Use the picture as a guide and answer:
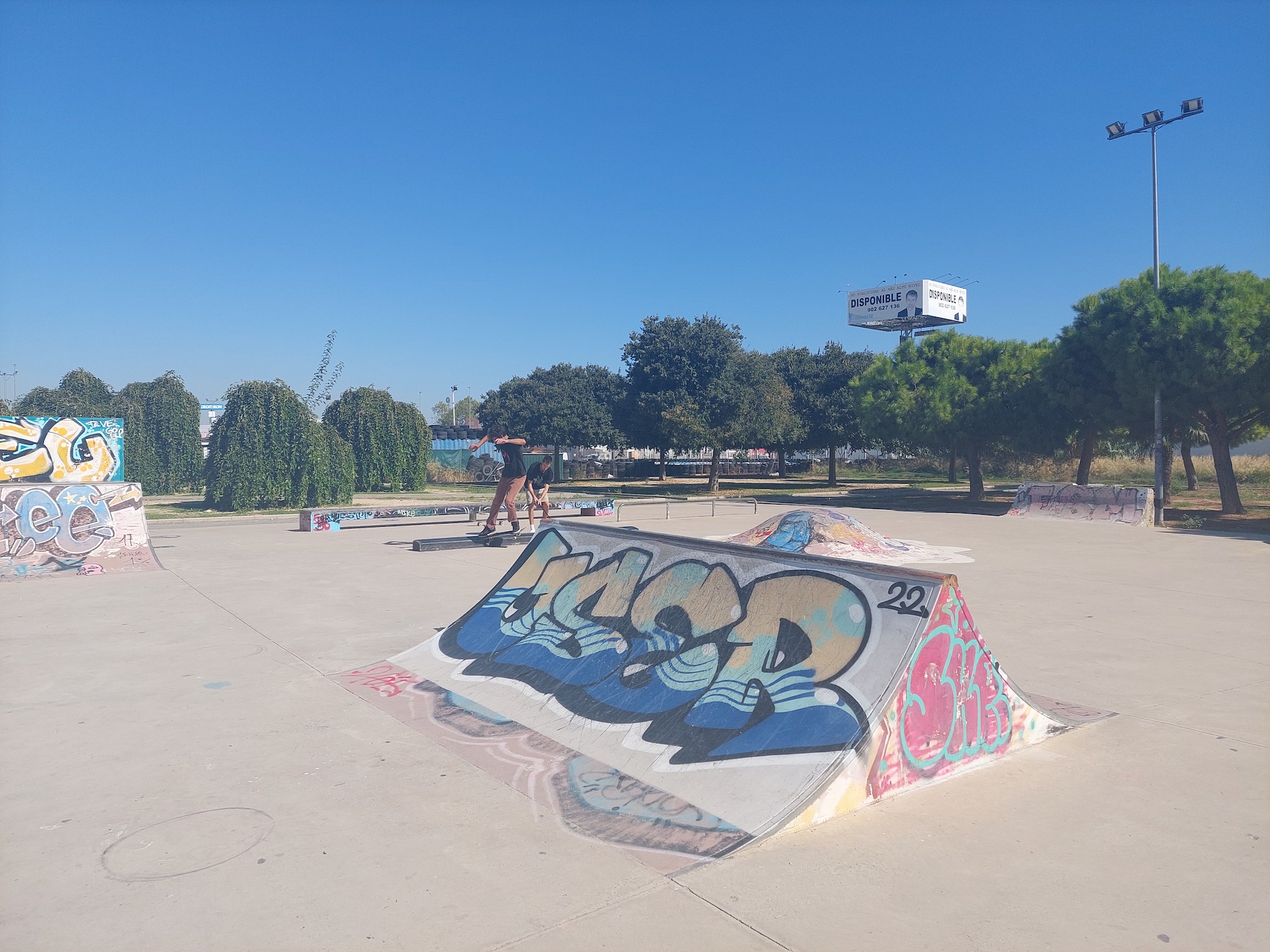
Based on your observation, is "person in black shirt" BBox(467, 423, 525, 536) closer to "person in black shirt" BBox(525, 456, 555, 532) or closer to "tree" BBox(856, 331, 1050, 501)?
"person in black shirt" BBox(525, 456, 555, 532)

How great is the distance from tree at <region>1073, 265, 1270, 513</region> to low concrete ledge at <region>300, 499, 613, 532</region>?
1448 cm

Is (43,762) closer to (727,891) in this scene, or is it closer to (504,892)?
(504,892)

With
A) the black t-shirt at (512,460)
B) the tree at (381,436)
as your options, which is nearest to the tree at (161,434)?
the tree at (381,436)

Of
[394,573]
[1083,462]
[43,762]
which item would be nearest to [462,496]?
[394,573]

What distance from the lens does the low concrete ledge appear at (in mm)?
18188

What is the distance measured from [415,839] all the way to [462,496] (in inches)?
1054

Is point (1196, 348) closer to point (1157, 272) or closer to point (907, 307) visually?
point (1157, 272)

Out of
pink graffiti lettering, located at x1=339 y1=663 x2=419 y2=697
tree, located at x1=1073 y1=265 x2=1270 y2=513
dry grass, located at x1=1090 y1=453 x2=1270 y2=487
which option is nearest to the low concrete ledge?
pink graffiti lettering, located at x1=339 y1=663 x2=419 y2=697

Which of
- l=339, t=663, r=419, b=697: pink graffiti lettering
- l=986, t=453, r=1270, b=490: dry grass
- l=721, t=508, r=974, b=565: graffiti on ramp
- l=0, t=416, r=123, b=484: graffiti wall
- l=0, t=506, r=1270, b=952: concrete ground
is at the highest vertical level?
l=0, t=416, r=123, b=484: graffiti wall

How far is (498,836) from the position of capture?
3.78m

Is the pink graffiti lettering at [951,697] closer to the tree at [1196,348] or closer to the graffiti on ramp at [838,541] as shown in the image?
the graffiti on ramp at [838,541]

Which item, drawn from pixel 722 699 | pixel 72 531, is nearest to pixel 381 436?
pixel 72 531

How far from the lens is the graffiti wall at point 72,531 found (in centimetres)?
1174

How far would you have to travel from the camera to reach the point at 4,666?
6848 millimetres
